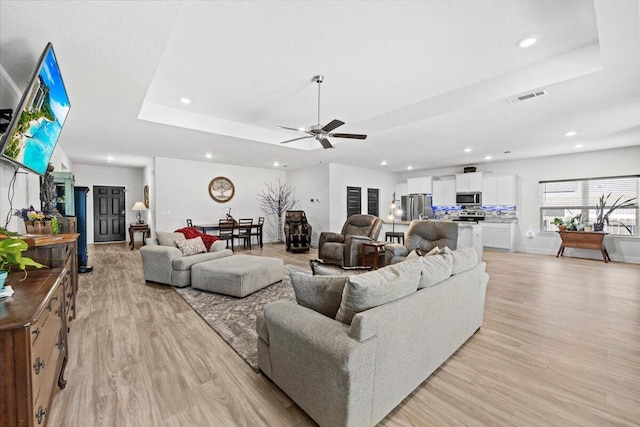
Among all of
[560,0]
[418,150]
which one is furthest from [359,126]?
[560,0]

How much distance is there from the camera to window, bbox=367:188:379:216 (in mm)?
9227

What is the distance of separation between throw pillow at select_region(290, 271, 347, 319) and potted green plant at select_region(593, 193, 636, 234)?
302 inches

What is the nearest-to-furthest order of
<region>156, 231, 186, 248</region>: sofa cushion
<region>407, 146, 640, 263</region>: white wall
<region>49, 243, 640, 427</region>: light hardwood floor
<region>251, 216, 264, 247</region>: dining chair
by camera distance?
<region>49, 243, 640, 427</region>: light hardwood floor < <region>156, 231, 186, 248</region>: sofa cushion < <region>407, 146, 640, 263</region>: white wall < <region>251, 216, 264, 247</region>: dining chair

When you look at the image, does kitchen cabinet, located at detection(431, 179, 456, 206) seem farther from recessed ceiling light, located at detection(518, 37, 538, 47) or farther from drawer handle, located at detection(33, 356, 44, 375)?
drawer handle, located at detection(33, 356, 44, 375)

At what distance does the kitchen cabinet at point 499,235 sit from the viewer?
7.36m

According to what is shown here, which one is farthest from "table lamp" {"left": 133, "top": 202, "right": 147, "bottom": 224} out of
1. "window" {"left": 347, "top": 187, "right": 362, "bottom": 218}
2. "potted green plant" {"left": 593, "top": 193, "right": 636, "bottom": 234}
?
"potted green plant" {"left": 593, "top": 193, "right": 636, "bottom": 234}

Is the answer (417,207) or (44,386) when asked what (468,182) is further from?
(44,386)

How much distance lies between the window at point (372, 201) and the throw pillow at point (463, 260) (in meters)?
6.63

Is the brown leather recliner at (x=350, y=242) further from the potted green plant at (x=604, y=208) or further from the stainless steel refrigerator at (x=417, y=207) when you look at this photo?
the potted green plant at (x=604, y=208)

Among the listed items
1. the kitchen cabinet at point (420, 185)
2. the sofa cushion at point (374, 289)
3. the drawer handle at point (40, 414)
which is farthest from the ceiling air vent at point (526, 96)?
the kitchen cabinet at point (420, 185)

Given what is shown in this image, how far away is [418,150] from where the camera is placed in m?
6.21

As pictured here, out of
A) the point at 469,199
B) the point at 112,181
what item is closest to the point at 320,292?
the point at 469,199

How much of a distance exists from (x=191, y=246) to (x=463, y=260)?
401cm

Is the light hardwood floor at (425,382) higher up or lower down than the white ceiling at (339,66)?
lower down
